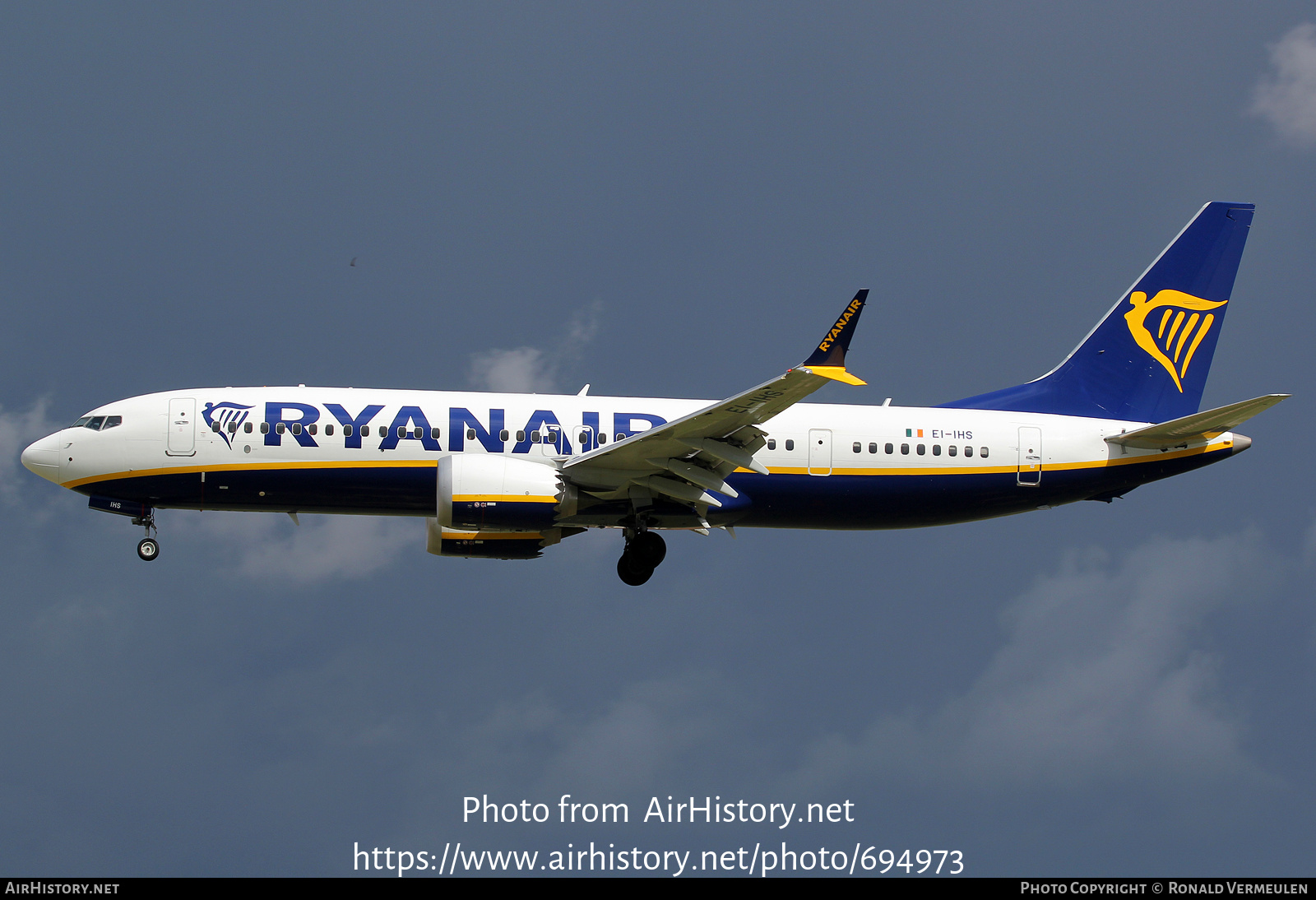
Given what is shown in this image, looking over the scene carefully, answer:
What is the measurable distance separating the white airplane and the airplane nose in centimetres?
4

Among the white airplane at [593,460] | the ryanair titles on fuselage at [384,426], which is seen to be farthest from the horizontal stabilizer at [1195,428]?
the ryanair titles on fuselage at [384,426]

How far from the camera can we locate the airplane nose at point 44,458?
96.8 feet

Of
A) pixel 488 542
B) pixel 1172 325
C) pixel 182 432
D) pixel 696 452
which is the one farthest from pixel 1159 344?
pixel 182 432

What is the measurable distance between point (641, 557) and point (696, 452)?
3.60 meters

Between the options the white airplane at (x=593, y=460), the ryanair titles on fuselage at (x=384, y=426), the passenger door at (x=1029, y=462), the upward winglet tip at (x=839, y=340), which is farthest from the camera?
the passenger door at (x=1029, y=462)

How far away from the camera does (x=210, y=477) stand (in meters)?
29.0

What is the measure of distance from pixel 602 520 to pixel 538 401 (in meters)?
3.08

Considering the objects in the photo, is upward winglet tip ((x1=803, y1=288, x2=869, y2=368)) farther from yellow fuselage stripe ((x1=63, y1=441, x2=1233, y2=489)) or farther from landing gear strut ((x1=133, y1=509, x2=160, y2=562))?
landing gear strut ((x1=133, y1=509, x2=160, y2=562))

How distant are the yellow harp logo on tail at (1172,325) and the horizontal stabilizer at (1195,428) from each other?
3639 mm

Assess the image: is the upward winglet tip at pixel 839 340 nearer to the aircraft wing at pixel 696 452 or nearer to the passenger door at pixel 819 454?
the aircraft wing at pixel 696 452

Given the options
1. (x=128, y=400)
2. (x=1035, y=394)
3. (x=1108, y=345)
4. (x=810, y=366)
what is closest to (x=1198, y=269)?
(x=1108, y=345)

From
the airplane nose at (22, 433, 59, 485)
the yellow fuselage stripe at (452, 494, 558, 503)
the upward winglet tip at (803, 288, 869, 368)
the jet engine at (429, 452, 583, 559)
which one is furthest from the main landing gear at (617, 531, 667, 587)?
the airplane nose at (22, 433, 59, 485)

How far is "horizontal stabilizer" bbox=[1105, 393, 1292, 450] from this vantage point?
28422mm
